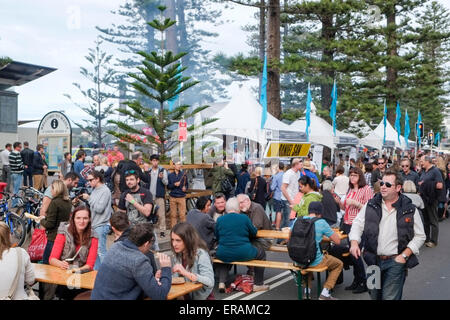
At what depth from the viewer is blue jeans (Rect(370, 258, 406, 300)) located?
4.97 m

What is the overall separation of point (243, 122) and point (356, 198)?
31.0 ft

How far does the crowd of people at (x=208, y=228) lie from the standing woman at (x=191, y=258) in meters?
0.01

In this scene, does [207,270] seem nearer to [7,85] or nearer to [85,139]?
[7,85]

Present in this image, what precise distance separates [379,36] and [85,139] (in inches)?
1732

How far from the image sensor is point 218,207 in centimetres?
780

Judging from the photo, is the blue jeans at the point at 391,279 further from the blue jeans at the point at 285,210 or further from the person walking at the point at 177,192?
the person walking at the point at 177,192

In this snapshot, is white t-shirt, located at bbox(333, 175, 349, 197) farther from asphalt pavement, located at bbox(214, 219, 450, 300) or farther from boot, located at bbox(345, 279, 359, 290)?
boot, located at bbox(345, 279, 359, 290)

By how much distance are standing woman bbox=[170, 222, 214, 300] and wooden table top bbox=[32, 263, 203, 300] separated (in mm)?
106
